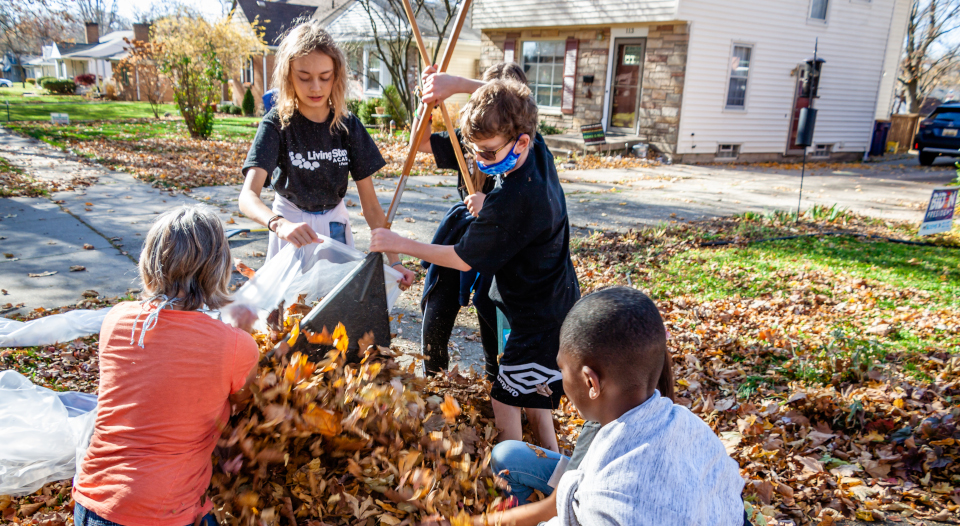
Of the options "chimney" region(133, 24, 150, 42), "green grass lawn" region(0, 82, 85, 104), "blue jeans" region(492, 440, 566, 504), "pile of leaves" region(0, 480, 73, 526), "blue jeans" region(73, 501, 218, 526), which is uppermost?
"chimney" region(133, 24, 150, 42)

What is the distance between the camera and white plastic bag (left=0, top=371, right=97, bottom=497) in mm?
2164

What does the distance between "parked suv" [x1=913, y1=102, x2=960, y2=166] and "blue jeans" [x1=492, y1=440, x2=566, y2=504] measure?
18.7 meters

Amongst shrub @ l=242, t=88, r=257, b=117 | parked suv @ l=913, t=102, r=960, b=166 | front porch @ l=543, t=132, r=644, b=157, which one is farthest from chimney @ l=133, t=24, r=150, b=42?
parked suv @ l=913, t=102, r=960, b=166

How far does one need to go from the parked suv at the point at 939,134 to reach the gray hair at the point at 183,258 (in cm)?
1947

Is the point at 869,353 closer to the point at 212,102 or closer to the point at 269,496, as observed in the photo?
the point at 269,496

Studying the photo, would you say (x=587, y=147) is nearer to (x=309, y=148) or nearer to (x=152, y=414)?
(x=309, y=148)

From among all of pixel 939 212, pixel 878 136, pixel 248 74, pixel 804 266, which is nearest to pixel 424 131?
pixel 804 266

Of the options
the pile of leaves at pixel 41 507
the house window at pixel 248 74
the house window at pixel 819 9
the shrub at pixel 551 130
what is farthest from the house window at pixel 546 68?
the house window at pixel 248 74

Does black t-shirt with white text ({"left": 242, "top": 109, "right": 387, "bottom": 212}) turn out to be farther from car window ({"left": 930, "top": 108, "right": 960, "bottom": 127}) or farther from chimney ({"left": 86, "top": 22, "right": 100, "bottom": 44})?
chimney ({"left": 86, "top": 22, "right": 100, "bottom": 44})

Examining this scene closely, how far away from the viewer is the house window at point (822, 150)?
17.8 meters

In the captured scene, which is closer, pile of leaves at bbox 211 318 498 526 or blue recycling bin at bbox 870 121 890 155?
pile of leaves at bbox 211 318 498 526

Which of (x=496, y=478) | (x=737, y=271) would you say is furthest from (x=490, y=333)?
(x=737, y=271)

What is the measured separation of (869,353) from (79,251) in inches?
251

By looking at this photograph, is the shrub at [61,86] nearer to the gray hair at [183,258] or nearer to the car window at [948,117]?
the car window at [948,117]
